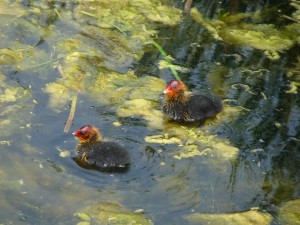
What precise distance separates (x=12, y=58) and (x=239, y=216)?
300cm

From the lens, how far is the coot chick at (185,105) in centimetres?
593

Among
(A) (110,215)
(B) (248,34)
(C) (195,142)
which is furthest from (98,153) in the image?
(B) (248,34)

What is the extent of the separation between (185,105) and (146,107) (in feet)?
1.25

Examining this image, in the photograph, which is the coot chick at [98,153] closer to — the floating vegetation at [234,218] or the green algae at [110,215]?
the green algae at [110,215]

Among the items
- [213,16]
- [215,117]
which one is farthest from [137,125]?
[213,16]

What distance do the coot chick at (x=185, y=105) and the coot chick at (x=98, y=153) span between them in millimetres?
939

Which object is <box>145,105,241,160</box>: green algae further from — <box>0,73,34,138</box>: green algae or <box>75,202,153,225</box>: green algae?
<box>0,73,34,138</box>: green algae

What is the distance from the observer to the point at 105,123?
568cm

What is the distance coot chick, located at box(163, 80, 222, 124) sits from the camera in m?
5.93

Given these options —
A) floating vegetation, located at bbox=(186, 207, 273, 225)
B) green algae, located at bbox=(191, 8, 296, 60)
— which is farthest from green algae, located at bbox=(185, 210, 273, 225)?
green algae, located at bbox=(191, 8, 296, 60)

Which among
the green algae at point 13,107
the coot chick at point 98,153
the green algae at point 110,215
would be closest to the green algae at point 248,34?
the green algae at point 13,107

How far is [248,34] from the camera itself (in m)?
7.70

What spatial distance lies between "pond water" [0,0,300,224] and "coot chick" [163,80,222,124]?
0.10 meters

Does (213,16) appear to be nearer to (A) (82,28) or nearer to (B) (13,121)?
(A) (82,28)
